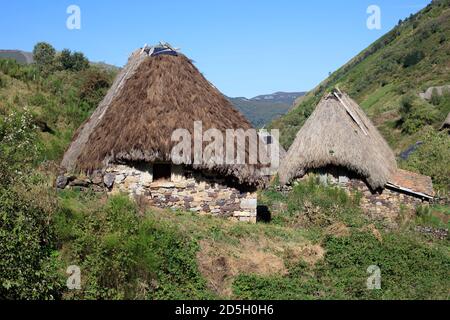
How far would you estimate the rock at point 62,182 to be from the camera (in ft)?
40.8

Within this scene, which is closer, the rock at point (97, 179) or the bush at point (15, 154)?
the bush at point (15, 154)

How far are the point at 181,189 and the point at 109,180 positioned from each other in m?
1.57

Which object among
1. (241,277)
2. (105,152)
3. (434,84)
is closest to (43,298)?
(241,277)

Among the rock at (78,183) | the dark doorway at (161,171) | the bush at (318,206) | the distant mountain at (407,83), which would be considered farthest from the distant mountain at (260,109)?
the rock at (78,183)

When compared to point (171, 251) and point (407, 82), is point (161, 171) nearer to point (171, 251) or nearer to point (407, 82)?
point (171, 251)

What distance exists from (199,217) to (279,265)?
2397mm

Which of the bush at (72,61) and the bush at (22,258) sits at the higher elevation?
the bush at (72,61)

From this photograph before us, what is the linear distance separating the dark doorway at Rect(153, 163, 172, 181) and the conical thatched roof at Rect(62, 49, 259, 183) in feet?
2.27

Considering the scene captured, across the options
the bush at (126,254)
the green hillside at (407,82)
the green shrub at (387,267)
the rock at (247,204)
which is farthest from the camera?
the green hillside at (407,82)

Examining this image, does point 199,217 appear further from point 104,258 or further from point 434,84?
point 434,84

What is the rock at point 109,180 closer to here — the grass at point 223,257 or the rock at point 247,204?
the grass at point 223,257

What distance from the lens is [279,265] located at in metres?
10.5

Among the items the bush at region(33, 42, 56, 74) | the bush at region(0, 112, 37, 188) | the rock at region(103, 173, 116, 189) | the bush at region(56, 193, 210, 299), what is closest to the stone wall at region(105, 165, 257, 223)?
the rock at region(103, 173, 116, 189)

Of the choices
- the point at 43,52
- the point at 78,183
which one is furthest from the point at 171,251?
the point at 43,52
